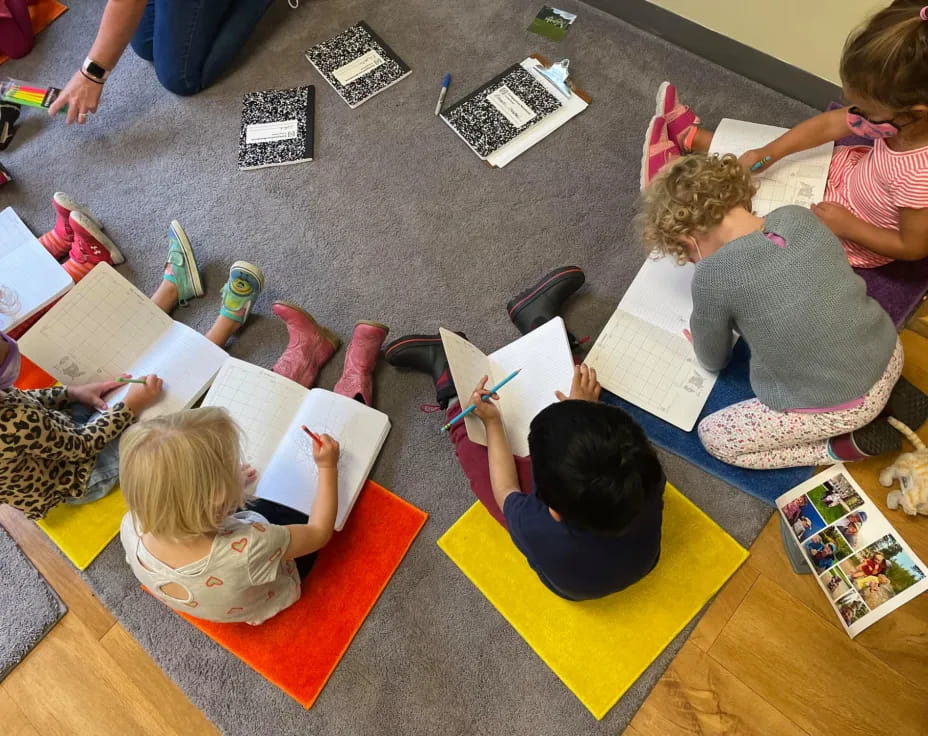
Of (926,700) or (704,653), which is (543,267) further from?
(926,700)

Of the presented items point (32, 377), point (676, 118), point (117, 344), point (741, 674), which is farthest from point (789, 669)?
point (32, 377)

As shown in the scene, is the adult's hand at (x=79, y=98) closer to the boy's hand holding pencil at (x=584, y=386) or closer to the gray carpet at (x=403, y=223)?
the gray carpet at (x=403, y=223)

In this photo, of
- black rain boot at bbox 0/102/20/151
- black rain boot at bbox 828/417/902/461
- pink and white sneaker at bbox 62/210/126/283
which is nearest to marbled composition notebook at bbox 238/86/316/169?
pink and white sneaker at bbox 62/210/126/283

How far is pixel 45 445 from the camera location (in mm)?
1190

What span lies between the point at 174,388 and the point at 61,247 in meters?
0.55

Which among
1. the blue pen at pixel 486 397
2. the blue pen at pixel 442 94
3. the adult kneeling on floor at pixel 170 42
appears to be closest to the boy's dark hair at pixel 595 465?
the blue pen at pixel 486 397

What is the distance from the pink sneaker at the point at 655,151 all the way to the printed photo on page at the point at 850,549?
2.59 ft

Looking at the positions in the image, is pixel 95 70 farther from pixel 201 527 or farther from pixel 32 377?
pixel 201 527

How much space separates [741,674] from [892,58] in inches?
43.3

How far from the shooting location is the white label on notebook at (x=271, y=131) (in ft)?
5.80

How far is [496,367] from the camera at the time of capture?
1.39 m

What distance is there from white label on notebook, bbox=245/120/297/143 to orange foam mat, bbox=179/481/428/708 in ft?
3.40

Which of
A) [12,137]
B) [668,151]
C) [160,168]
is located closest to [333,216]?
[160,168]

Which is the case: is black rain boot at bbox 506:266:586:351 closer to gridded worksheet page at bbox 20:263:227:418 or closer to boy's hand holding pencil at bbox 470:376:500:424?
boy's hand holding pencil at bbox 470:376:500:424
